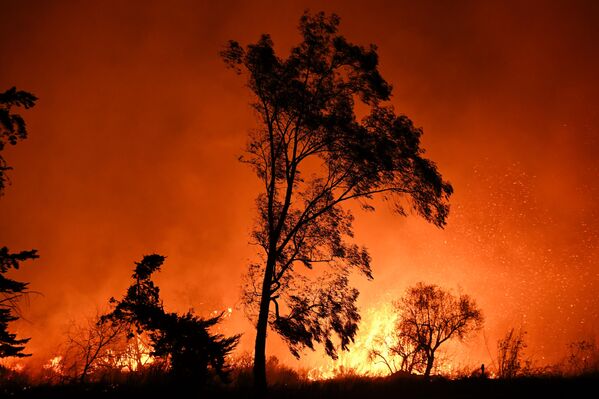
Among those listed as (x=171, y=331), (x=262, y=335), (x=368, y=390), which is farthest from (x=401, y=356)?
(x=171, y=331)

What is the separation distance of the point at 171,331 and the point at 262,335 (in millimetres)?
4565

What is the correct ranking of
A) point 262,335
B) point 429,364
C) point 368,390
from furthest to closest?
point 429,364 → point 368,390 → point 262,335

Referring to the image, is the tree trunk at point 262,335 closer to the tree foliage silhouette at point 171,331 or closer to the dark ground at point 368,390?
the dark ground at point 368,390

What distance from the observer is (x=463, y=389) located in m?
16.8

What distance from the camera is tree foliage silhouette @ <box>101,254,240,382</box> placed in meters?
11.3

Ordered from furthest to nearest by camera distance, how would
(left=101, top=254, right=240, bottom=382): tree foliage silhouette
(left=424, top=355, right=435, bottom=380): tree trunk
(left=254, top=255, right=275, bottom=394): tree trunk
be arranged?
1. (left=424, top=355, right=435, bottom=380): tree trunk
2. (left=254, top=255, right=275, bottom=394): tree trunk
3. (left=101, top=254, right=240, bottom=382): tree foliage silhouette

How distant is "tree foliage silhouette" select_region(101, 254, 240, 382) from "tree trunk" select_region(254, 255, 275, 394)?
2.86 meters

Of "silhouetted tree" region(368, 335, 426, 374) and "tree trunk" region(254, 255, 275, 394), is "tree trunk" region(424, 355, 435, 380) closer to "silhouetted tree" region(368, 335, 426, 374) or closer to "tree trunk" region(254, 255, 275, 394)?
"silhouetted tree" region(368, 335, 426, 374)

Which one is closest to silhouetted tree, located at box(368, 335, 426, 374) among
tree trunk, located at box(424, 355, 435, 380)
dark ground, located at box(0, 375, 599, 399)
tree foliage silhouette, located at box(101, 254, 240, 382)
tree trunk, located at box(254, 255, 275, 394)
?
tree trunk, located at box(424, 355, 435, 380)

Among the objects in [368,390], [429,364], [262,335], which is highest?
[262,335]

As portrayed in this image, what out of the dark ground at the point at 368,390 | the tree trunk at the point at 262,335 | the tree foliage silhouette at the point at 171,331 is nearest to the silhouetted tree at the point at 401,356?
the dark ground at the point at 368,390

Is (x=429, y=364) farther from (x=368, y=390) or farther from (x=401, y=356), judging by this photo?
(x=368, y=390)

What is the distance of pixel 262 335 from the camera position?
Result: 14.9 m

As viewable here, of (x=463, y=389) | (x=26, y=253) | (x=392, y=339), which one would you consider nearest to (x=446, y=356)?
(x=392, y=339)
